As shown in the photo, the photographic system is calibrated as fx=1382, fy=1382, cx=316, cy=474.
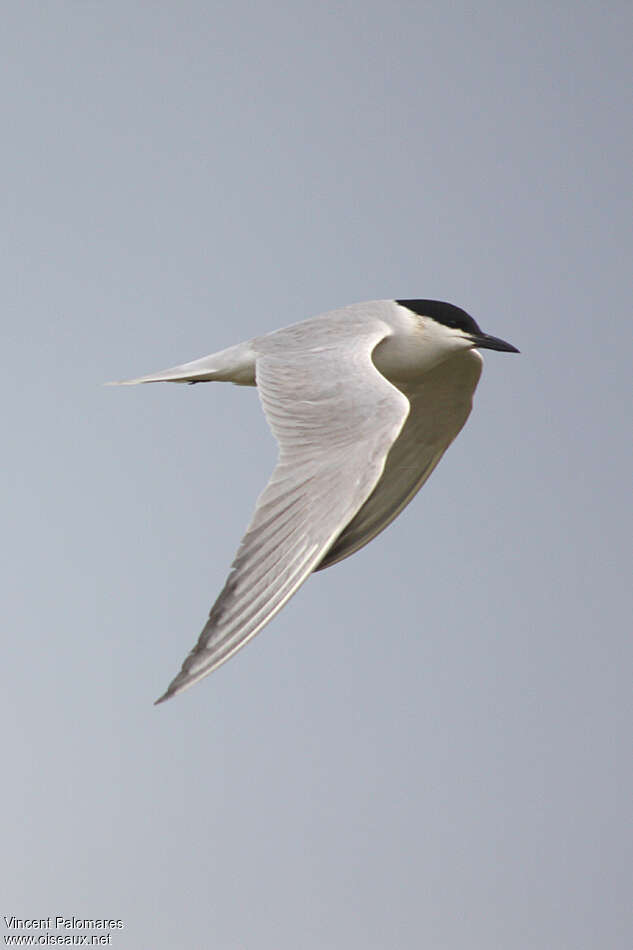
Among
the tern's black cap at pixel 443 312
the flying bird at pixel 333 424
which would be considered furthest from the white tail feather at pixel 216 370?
the tern's black cap at pixel 443 312

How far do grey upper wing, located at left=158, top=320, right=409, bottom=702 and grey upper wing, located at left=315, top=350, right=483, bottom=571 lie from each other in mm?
1207

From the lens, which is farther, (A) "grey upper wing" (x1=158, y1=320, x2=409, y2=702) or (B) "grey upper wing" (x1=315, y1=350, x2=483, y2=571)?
(B) "grey upper wing" (x1=315, y1=350, x2=483, y2=571)

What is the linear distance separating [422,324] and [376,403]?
1.54m

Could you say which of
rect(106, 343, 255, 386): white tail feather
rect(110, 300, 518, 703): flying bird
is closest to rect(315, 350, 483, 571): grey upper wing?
rect(110, 300, 518, 703): flying bird

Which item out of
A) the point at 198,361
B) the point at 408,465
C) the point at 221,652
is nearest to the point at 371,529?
the point at 408,465

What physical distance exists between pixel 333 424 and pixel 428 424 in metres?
2.24

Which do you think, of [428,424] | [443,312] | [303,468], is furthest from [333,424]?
[428,424]

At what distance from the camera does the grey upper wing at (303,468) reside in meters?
4.34

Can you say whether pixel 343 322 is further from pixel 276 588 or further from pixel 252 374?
pixel 276 588

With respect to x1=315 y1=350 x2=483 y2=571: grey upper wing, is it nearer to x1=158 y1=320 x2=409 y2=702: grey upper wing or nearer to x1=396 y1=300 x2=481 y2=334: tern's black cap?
x1=396 y1=300 x2=481 y2=334: tern's black cap

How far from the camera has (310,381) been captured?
17.9 feet

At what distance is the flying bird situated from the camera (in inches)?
175

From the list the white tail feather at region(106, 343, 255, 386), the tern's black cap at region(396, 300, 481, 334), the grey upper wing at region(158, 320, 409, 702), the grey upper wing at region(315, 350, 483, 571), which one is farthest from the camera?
the grey upper wing at region(315, 350, 483, 571)

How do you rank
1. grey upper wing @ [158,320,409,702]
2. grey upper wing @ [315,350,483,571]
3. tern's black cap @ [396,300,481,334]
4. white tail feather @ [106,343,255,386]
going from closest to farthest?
grey upper wing @ [158,320,409,702] → white tail feather @ [106,343,255,386] → tern's black cap @ [396,300,481,334] → grey upper wing @ [315,350,483,571]
